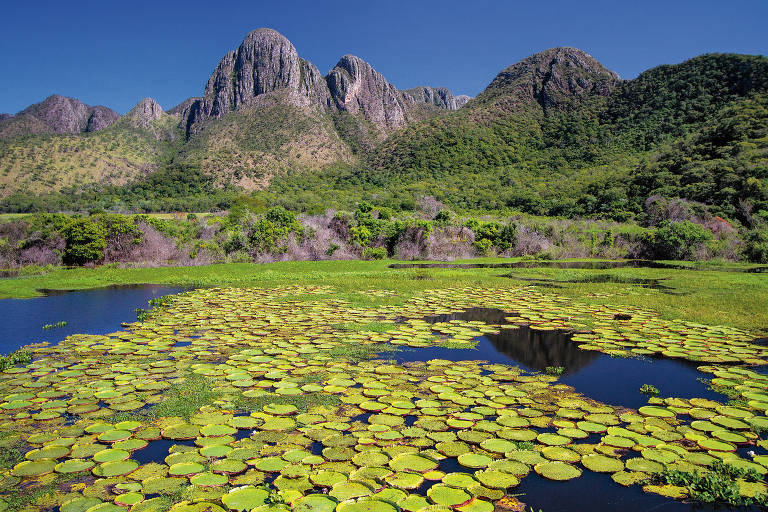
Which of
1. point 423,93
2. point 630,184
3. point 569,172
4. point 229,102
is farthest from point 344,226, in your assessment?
point 423,93

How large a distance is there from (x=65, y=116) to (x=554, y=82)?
123 metres

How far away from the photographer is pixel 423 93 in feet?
534

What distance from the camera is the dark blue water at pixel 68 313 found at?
8086 mm

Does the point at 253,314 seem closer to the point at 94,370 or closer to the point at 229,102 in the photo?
the point at 94,370

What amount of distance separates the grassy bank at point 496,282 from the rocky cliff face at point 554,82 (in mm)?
46458

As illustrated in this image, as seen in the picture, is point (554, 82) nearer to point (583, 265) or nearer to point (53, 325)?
point (583, 265)

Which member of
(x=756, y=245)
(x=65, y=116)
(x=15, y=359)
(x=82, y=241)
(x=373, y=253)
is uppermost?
(x=65, y=116)

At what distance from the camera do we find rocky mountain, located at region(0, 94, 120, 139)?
4067 inches

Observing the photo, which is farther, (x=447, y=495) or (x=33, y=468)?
(x=33, y=468)

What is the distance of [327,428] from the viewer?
434 centimetres

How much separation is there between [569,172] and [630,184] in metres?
10.2

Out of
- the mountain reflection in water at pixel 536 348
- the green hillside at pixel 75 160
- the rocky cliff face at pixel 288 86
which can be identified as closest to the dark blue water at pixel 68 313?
the mountain reflection in water at pixel 536 348

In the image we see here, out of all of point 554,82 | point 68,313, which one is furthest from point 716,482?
point 554,82

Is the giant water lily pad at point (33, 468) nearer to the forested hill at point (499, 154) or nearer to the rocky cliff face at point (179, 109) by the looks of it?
the forested hill at point (499, 154)
